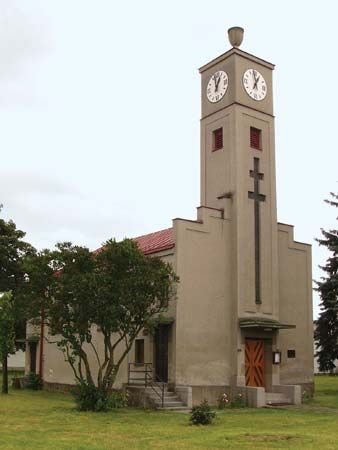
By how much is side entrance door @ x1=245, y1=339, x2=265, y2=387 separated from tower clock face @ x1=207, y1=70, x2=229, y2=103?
1076 centimetres

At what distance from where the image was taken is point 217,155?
2730 cm

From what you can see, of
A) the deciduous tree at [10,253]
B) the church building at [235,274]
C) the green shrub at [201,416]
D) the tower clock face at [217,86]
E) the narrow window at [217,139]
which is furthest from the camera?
the deciduous tree at [10,253]

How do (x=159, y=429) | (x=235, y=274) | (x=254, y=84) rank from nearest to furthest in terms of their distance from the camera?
1. (x=159, y=429)
2. (x=235, y=274)
3. (x=254, y=84)

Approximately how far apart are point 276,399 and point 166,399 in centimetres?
515

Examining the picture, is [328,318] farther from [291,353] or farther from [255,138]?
[255,138]

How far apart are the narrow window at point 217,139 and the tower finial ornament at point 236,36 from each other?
4.00 metres

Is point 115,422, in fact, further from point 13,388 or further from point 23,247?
point 23,247

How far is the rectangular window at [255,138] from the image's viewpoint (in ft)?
90.3

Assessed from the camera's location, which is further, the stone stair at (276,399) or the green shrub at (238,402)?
the stone stair at (276,399)

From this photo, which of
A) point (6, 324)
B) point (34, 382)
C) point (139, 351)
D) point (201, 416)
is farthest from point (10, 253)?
point (201, 416)

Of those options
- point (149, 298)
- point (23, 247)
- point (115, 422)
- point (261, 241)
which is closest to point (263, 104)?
point (261, 241)

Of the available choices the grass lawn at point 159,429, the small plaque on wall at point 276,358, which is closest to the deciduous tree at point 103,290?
the grass lawn at point 159,429

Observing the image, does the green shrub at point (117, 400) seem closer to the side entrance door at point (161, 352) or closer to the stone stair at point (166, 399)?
the stone stair at point (166, 399)

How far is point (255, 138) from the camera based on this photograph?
27672 millimetres
